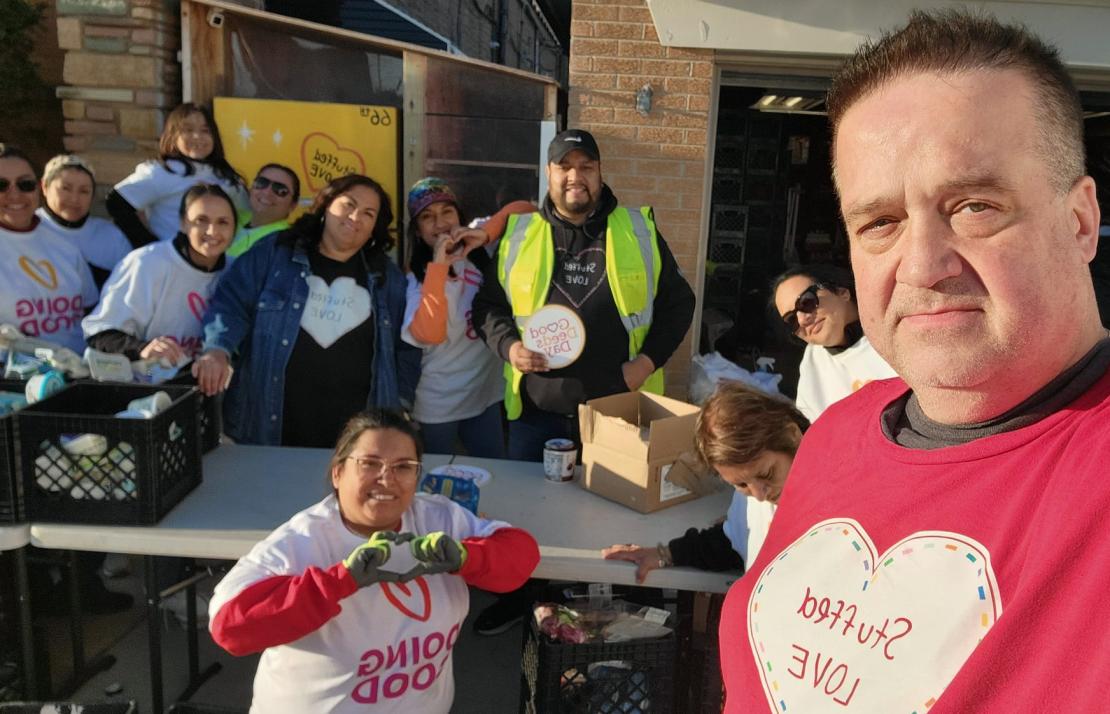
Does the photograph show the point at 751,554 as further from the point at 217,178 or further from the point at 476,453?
the point at 217,178

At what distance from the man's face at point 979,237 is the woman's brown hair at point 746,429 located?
1317 mm

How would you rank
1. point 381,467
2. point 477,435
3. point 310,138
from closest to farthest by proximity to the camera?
point 381,467 → point 477,435 → point 310,138

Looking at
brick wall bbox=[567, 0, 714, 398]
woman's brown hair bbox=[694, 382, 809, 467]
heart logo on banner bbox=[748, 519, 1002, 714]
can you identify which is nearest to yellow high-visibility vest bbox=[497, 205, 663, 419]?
woman's brown hair bbox=[694, 382, 809, 467]

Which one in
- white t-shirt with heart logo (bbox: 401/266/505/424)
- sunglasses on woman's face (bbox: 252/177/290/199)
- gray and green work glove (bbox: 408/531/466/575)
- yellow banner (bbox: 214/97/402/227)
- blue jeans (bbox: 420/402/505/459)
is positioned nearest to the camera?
gray and green work glove (bbox: 408/531/466/575)

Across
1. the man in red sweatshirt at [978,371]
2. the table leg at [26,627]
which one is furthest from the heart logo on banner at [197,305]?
the man in red sweatshirt at [978,371]

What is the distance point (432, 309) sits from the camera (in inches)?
141

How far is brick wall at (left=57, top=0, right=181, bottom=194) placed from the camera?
5.52 m

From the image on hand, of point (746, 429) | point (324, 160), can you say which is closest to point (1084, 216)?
point (746, 429)

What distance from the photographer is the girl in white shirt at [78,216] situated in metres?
3.98

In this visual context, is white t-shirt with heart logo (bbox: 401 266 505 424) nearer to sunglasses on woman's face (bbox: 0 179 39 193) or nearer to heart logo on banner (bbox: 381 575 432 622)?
heart logo on banner (bbox: 381 575 432 622)

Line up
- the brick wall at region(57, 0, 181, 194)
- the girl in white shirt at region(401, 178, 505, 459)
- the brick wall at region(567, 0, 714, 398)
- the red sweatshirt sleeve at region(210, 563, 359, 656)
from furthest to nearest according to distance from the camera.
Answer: the brick wall at region(57, 0, 181, 194) → the brick wall at region(567, 0, 714, 398) → the girl in white shirt at region(401, 178, 505, 459) → the red sweatshirt sleeve at region(210, 563, 359, 656)

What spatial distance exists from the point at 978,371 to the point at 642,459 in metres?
2.09

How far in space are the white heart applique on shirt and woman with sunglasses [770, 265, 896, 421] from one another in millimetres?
1772

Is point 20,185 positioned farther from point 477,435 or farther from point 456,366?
point 477,435
